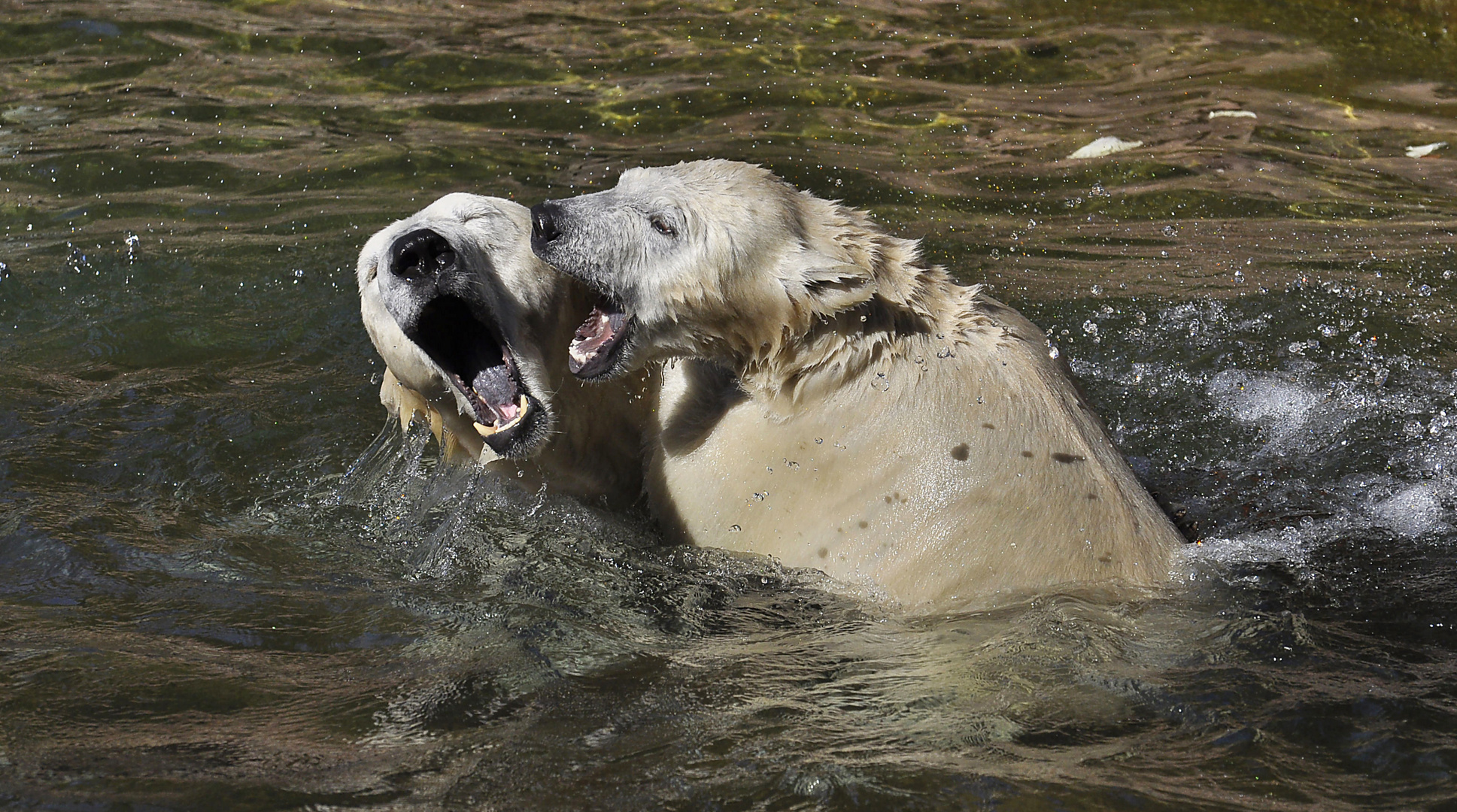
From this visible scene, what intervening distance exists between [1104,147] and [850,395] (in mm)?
4749

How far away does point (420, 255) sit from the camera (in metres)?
3.47

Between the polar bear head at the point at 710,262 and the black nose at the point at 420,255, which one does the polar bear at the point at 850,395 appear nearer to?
the polar bear head at the point at 710,262

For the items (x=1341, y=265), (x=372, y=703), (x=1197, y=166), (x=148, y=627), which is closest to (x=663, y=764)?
(x=372, y=703)

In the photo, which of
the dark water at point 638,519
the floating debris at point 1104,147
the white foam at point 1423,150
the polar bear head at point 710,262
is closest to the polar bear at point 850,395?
the polar bear head at point 710,262

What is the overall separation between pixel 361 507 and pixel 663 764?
2.06 metres

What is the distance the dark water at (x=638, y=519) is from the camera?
104 inches

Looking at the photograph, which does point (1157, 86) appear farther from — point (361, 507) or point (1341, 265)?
point (361, 507)

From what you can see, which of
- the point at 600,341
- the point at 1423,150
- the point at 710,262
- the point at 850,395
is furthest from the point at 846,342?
the point at 1423,150

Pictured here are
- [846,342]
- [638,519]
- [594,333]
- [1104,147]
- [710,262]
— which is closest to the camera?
[710,262]

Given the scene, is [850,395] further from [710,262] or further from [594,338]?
[594,338]

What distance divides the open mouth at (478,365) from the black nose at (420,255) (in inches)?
4.2

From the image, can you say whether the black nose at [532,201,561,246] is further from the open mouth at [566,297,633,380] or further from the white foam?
the white foam

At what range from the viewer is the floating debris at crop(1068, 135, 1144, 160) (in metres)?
7.61

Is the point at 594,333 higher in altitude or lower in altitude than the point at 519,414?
higher
